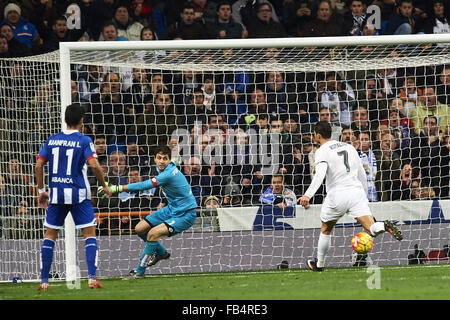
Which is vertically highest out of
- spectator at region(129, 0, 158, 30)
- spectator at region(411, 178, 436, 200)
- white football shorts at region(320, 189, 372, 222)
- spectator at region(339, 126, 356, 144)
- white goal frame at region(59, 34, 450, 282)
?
spectator at region(129, 0, 158, 30)

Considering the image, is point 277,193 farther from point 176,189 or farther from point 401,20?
point 401,20

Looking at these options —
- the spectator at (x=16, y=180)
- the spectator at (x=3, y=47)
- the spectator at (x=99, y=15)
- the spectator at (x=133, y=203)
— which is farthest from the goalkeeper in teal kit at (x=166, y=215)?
the spectator at (x=3, y=47)

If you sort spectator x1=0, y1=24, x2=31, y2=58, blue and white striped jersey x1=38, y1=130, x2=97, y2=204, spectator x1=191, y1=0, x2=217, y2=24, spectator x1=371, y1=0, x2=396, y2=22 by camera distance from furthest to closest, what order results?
spectator x1=371, y1=0, x2=396, y2=22 < spectator x1=191, y1=0, x2=217, y2=24 < spectator x1=0, y1=24, x2=31, y2=58 < blue and white striped jersey x1=38, y1=130, x2=97, y2=204

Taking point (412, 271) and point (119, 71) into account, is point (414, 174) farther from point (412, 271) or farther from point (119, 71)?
point (119, 71)

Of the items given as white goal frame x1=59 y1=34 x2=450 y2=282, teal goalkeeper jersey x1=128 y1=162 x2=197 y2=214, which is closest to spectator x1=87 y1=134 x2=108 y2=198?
white goal frame x1=59 y1=34 x2=450 y2=282

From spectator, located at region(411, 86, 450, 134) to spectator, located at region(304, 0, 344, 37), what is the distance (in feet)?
8.09

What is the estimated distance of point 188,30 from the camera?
14.6m

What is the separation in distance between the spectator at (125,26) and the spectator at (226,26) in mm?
1284

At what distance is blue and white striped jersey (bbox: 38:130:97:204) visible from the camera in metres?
8.60

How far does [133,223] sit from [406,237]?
3837mm

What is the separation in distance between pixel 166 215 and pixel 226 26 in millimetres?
5274

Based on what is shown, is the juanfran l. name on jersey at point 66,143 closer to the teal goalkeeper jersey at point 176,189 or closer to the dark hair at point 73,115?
the dark hair at point 73,115

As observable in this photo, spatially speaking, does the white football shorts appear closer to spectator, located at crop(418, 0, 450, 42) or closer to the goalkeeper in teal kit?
the goalkeeper in teal kit

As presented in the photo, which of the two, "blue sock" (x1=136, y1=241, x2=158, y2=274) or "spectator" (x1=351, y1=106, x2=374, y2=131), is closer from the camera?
"blue sock" (x1=136, y1=241, x2=158, y2=274)
